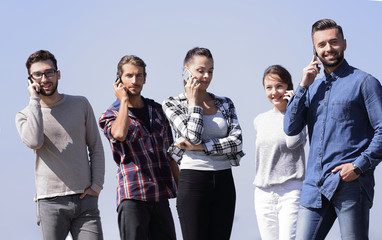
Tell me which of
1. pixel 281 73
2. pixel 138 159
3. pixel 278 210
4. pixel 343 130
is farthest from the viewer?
pixel 281 73

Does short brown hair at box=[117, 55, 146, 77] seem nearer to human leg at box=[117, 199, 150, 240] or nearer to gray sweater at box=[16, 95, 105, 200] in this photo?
gray sweater at box=[16, 95, 105, 200]

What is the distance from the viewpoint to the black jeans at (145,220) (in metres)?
5.36

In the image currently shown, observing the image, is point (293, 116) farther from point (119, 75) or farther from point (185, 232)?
point (119, 75)

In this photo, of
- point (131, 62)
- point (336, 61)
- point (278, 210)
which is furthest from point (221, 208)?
point (131, 62)

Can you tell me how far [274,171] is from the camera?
5.87 meters

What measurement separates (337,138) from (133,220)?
209 cm

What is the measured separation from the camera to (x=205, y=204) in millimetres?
5031

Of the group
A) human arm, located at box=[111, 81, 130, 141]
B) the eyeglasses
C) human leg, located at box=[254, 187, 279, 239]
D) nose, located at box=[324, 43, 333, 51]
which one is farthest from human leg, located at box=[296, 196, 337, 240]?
the eyeglasses

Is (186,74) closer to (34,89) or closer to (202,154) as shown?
(202,154)

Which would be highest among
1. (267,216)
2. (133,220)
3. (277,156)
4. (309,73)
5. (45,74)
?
(45,74)

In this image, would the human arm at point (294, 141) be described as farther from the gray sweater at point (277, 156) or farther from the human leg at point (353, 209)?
the human leg at point (353, 209)

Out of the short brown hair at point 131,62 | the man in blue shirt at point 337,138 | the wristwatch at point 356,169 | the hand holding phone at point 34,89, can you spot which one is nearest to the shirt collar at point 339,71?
the man in blue shirt at point 337,138

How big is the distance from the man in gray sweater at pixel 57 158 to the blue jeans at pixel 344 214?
7.26ft

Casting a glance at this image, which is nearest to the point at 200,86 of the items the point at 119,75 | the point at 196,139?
the point at 196,139
